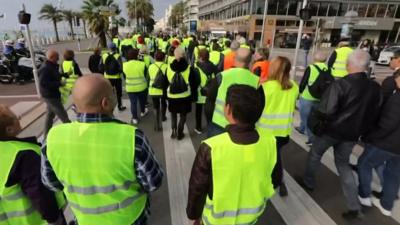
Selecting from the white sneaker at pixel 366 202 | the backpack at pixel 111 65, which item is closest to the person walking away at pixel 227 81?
the white sneaker at pixel 366 202

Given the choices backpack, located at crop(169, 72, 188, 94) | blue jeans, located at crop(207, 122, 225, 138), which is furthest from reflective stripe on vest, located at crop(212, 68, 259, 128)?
backpack, located at crop(169, 72, 188, 94)

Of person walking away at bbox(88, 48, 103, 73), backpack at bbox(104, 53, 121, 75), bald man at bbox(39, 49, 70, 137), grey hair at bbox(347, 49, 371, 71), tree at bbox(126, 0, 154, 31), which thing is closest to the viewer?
grey hair at bbox(347, 49, 371, 71)

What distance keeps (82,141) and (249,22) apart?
154 ft

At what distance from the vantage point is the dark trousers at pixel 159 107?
6.10m

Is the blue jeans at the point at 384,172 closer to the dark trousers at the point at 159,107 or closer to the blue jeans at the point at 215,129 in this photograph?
the blue jeans at the point at 215,129

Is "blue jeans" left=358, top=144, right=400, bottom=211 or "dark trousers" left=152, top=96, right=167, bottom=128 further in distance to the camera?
"dark trousers" left=152, top=96, right=167, bottom=128

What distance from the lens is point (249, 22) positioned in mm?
45000

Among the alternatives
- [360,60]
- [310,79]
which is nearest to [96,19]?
[310,79]

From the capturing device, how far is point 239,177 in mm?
1838

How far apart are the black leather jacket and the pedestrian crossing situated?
1.14m

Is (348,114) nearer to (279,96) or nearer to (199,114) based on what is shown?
(279,96)

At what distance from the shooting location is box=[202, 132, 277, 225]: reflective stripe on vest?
1.79m

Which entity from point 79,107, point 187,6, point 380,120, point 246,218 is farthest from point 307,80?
point 187,6

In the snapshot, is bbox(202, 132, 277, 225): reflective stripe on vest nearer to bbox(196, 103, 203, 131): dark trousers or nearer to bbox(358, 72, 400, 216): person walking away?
bbox(358, 72, 400, 216): person walking away
